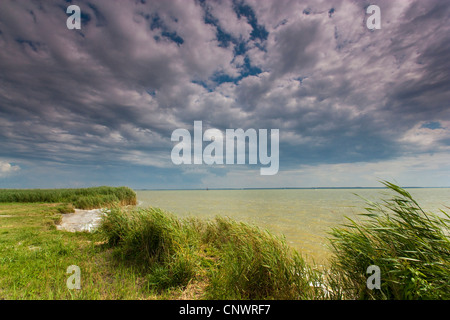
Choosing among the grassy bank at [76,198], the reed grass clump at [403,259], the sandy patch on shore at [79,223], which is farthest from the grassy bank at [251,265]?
the grassy bank at [76,198]

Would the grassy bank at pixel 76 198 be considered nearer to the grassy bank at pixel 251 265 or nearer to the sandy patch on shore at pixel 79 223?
the sandy patch on shore at pixel 79 223

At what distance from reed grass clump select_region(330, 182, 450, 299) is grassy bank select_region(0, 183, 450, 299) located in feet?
0.05

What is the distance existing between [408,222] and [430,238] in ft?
1.26

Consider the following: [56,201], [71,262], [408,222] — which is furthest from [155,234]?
[56,201]

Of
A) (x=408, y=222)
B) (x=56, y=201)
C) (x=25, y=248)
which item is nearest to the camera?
(x=408, y=222)

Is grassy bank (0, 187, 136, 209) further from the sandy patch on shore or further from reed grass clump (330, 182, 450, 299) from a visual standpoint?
reed grass clump (330, 182, 450, 299)

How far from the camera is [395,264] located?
11.2ft

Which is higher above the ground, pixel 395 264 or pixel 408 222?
pixel 408 222

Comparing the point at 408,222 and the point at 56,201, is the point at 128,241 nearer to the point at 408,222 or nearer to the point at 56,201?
the point at 408,222

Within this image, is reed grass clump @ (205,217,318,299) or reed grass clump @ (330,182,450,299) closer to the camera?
reed grass clump @ (330,182,450,299)

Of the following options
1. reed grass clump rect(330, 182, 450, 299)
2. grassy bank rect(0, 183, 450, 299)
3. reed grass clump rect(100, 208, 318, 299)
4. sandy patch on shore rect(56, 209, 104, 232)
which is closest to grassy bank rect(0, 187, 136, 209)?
sandy patch on shore rect(56, 209, 104, 232)

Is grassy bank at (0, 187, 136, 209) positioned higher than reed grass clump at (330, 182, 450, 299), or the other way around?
reed grass clump at (330, 182, 450, 299)

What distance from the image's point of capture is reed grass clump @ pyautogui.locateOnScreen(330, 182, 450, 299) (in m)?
3.10

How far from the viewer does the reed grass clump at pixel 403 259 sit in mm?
3104
